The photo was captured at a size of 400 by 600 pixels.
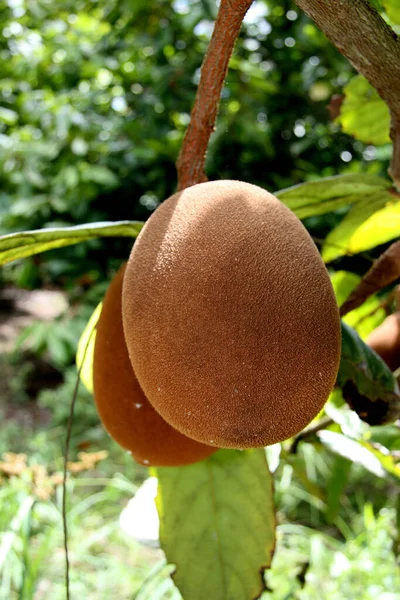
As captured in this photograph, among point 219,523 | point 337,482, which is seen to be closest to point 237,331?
point 219,523

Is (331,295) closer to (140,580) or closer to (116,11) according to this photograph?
(140,580)

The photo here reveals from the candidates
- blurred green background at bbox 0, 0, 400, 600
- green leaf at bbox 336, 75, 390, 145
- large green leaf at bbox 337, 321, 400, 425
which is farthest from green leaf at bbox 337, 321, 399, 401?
blurred green background at bbox 0, 0, 400, 600

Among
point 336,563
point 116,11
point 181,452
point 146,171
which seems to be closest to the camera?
point 181,452

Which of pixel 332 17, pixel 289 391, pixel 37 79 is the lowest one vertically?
pixel 37 79

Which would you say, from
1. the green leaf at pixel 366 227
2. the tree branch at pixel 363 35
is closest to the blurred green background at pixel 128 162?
the green leaf at pixel 366 227

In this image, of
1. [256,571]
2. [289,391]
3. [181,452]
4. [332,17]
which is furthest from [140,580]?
[332,17]

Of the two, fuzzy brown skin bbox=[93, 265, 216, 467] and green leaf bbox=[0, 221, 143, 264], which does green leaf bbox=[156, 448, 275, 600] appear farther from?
green leaf bbox=[0, 221, 143, 264]

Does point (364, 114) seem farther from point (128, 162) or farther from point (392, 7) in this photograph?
point (128, 162)
